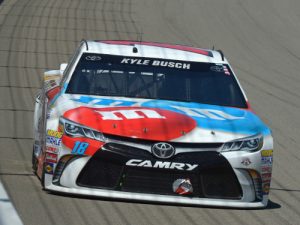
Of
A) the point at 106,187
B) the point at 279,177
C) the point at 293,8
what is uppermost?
the point at 106,187

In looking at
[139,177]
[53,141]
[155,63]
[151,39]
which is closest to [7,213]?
[53,141]

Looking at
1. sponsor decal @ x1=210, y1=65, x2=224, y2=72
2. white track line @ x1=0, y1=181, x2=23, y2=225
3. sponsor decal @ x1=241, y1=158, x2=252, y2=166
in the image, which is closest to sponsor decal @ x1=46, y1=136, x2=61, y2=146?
white track line @ x1=0, y1=181, x2=23, y2=225

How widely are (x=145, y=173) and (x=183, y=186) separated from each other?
0.35m

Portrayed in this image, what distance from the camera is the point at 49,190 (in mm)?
8062

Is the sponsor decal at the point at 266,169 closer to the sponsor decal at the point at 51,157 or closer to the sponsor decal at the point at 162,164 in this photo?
the sponsor decal at the point at 162,164

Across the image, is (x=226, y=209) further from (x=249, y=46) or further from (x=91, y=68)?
(x=249, y=46)

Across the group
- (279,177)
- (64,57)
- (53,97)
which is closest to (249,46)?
(64,57)

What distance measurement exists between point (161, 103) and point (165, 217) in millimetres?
1384

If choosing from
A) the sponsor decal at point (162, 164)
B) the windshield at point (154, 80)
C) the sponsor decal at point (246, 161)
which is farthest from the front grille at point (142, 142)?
the windshield at point (154, 80)

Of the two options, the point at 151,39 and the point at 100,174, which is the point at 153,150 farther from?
the point at 151,39

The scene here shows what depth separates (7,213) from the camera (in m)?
7.30

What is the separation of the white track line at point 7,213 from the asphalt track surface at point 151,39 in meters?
0.07

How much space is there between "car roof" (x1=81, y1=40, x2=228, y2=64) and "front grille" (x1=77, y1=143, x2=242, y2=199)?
1.91 meters

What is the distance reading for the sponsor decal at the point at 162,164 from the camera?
7.72 metres
